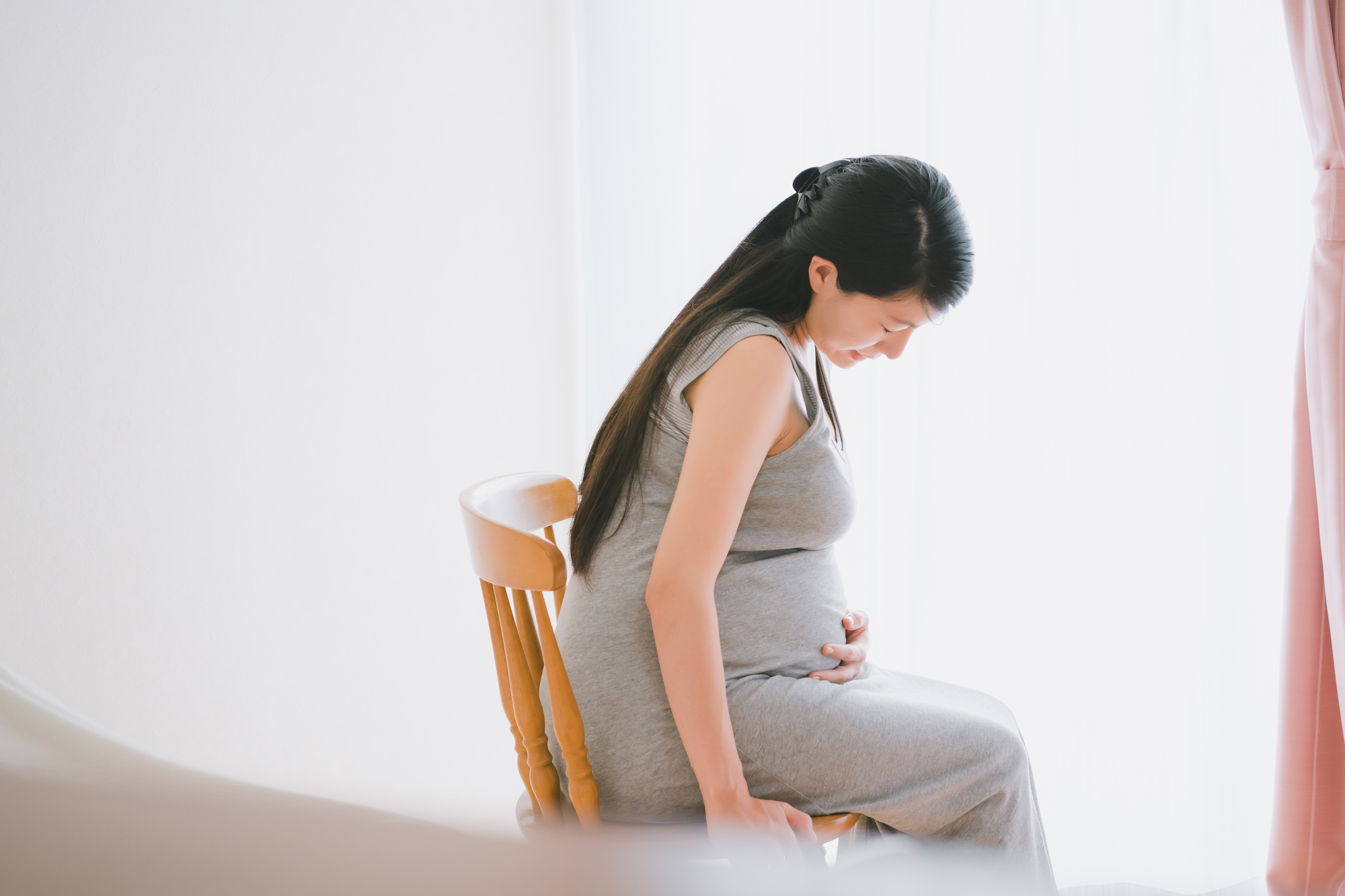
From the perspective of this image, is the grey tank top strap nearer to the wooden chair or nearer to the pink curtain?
the wooden chair

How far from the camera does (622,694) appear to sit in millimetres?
824

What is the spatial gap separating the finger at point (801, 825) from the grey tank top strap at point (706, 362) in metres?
0.39

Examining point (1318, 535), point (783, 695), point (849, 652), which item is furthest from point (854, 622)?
point (1318, 535)

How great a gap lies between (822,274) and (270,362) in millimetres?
1008

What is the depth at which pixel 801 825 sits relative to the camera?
2.43 ft

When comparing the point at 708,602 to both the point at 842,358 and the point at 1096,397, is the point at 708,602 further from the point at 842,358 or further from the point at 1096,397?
the point at 1096,397

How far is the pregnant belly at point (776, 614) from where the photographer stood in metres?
0.86

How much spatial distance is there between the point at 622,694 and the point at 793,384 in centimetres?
37

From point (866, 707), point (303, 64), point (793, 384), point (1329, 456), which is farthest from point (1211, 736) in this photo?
point (303, 64)

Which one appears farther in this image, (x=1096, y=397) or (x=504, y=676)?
(x=1096, y=397)

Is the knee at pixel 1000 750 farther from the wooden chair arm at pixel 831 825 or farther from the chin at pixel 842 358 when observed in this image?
the chin at pixel 842 358

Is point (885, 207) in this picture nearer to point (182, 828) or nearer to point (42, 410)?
point (182, 828)

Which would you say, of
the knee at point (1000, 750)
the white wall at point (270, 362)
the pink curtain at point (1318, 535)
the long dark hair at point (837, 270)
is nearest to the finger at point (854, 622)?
the knee at point (1000, 750)

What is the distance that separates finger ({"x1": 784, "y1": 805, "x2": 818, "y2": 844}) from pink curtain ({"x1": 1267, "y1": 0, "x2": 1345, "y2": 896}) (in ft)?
3.41
